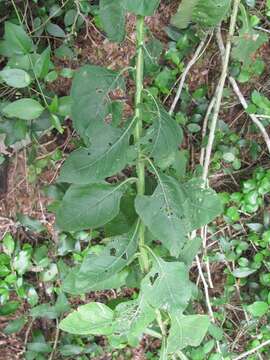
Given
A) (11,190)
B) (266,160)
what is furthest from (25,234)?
(266,160)

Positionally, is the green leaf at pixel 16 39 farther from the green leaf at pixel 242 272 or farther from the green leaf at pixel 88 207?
the green leaf at pixel 242 272

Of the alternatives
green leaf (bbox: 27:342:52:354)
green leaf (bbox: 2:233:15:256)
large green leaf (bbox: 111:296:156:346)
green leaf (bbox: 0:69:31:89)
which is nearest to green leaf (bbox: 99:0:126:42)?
green leaf (bbox: 0:69:31:89)

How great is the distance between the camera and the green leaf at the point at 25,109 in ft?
4.50

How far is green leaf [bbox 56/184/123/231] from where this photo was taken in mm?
1152

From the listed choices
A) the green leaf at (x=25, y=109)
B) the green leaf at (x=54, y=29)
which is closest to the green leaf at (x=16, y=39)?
the green leaf at (x=25, y=109)

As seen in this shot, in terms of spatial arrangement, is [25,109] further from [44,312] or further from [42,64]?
[44,312]

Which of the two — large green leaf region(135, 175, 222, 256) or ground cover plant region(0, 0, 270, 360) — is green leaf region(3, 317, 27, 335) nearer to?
ground cover plant region(0, 0, 270, 360)

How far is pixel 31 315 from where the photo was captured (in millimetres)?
1809

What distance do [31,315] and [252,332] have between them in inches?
33.4

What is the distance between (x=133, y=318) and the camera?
3.87 ft

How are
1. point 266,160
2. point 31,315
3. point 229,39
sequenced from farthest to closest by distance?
point 266,160 < point 31,315 < point 229,39

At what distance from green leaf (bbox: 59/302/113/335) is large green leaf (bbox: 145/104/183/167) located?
0.38m

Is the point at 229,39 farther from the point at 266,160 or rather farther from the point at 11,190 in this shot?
the point at 11,190

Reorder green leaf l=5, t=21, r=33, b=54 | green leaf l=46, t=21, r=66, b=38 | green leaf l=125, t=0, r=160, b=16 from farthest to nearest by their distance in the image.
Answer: green leaf l=46, t=21, r=66, b=38
green leaf l=5, t=21, r=33, b=54
green leaf l=125, t=0, r=160, b=16
